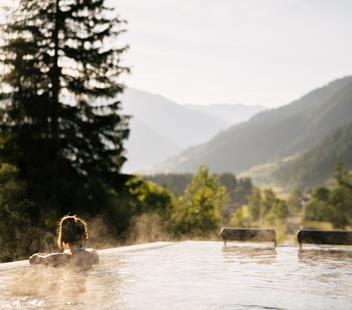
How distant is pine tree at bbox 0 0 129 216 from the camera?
26.3 meters

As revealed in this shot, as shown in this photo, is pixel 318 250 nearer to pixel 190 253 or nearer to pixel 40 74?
pixel 190 253

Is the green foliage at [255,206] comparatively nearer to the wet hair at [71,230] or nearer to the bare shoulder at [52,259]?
the bare shoulder at [52,259]

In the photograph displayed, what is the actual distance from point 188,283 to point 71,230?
209 centimetres

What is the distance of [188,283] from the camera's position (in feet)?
30.8

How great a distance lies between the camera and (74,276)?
392 inches

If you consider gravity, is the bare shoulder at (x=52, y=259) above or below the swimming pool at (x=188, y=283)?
above

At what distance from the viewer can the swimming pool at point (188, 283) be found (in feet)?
24.3

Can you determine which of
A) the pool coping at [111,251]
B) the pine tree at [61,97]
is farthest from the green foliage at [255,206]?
the pool coping at [111,251]

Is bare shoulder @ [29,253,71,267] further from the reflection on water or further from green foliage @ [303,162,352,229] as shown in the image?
green foliage @ [303,162,352,229]

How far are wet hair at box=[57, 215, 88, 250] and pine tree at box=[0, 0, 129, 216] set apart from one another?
16.6 m

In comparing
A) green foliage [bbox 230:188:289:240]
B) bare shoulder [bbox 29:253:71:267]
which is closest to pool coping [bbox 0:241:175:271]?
bare shoulder [bbox 29:253:71:267]

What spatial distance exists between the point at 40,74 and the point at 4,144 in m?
3.61

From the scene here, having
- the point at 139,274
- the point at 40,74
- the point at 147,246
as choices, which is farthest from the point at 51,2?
the point at 139,274

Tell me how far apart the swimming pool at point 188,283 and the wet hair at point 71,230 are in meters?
0.65
